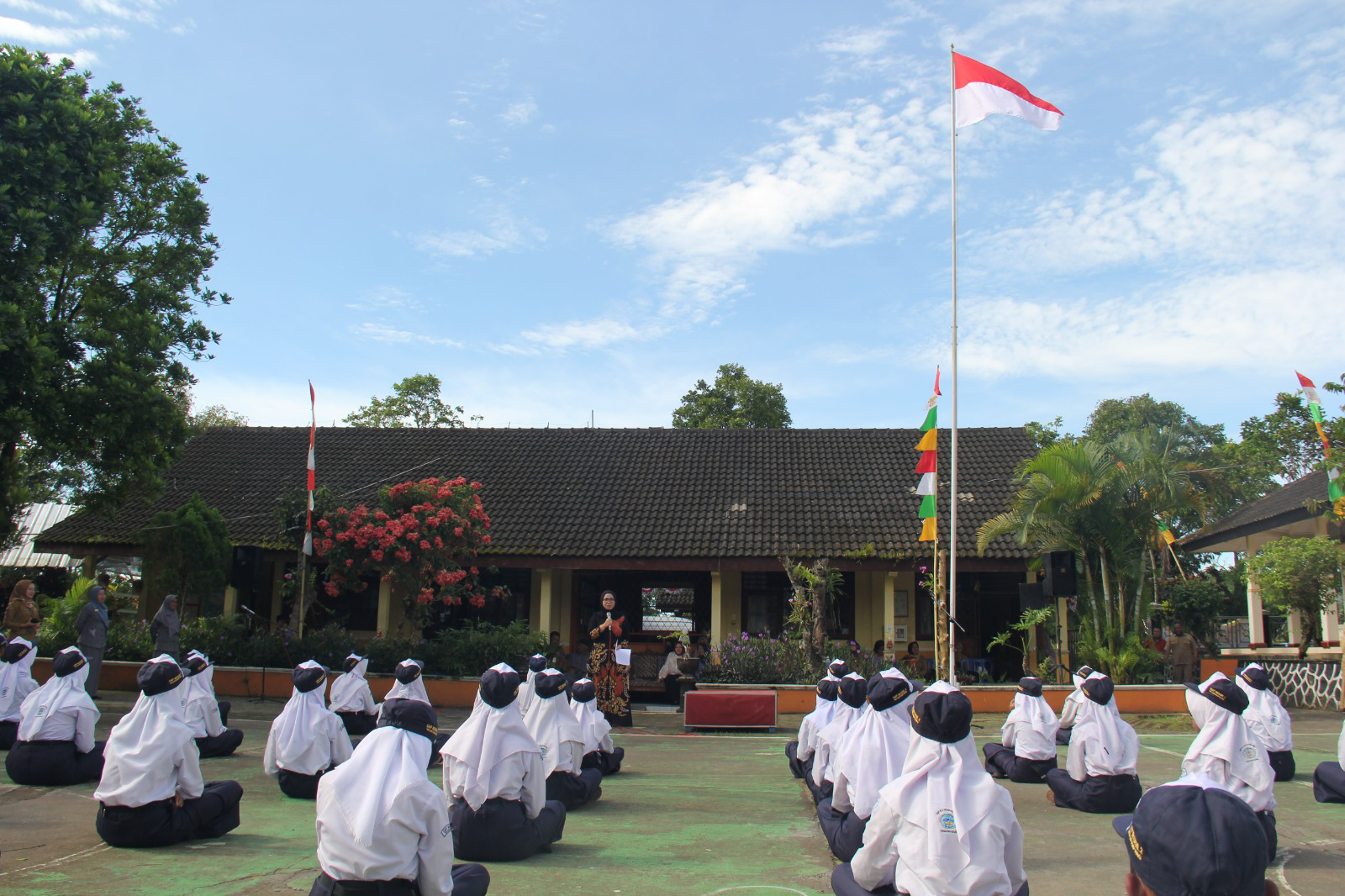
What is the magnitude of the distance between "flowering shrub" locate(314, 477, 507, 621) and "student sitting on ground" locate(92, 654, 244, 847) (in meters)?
9.94

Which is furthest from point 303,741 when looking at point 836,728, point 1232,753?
point 1232,753

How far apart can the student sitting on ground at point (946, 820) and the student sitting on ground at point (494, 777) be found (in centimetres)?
263

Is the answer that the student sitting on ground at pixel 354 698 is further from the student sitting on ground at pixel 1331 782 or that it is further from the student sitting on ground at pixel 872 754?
the student sitting on ground at pixel 1331 782

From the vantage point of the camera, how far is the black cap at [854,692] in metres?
7.44

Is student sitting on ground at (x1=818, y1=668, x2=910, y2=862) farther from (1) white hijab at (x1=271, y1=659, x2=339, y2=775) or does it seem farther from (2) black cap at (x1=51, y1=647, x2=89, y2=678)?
(2) black cap at (x1=51, y1=647, x2=89, y2=678)

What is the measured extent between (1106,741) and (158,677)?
7.14 metres

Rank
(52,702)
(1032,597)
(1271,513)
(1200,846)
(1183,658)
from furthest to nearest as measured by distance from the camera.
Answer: (1271,513)
(1183,658)
(1032,597)
(52,702)
(1200,846)

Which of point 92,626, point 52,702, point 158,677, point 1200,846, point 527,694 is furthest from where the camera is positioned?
point 92,626

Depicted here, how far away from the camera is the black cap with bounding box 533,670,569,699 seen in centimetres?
780

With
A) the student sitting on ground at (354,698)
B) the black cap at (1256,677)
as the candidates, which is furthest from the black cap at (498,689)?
the black cap at (1256,677)

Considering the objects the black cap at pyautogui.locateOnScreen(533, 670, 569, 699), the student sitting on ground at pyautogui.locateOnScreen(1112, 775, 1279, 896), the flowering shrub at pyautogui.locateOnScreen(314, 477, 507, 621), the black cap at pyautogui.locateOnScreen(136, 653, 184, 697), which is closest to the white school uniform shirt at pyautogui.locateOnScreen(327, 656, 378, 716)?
the flowering shrub at pyautogui.locateOnScreen(314, 477, 507, 621)

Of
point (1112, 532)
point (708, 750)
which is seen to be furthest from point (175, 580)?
point (1112, 532)

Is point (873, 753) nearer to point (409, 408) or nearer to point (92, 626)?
point (92, 626)

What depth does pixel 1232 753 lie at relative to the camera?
666cm
